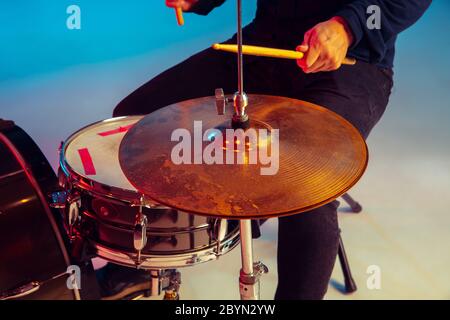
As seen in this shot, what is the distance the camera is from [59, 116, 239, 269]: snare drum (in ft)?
2.95

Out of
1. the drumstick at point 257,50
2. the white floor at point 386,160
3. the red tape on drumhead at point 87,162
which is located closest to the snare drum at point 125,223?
the red tape on drumhead at point 87,162

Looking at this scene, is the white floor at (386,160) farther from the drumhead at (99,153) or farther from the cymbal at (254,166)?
the cymbal at (254,166)

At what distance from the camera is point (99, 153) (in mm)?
1025

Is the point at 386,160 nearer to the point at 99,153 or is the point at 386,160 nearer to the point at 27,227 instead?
the point at 99,153

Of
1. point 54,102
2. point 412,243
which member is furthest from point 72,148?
point 54,102

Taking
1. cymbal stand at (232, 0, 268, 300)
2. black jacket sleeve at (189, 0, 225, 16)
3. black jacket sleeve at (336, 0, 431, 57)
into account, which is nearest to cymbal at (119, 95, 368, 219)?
cymbal stand at (232, 0, 268, 300)

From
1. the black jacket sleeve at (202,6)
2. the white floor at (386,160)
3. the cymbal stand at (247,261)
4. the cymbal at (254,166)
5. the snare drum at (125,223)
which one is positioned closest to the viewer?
the cymbal at (254,166)

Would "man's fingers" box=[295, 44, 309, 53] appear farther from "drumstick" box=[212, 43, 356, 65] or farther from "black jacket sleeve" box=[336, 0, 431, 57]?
"black jacket sleeve" box=[336, 0, 431, 57]

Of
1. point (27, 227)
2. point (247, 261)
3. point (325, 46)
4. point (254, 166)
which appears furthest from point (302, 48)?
point (27, 227)

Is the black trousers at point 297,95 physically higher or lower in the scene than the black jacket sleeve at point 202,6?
lower

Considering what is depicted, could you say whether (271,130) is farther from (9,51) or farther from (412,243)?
(9,51)

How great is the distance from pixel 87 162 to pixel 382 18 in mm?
711

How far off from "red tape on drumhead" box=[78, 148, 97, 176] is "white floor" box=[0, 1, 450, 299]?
539mm

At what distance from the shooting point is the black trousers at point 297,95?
986 millimetres
